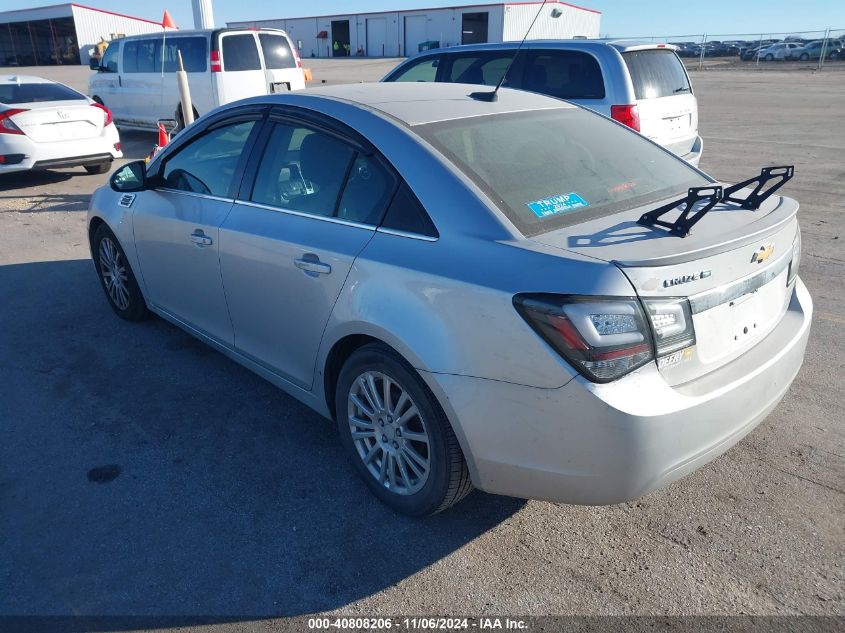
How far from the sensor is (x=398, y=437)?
9.34 ft

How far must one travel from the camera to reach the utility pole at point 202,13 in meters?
18.2

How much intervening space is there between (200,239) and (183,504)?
58.3 inches

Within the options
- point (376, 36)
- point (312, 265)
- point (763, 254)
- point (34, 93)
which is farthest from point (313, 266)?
point (376, 36)

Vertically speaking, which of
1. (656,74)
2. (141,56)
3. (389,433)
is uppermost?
(656,74)

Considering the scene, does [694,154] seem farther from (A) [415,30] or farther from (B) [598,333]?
(A) [415,30]

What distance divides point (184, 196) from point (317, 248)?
1431 millimetres

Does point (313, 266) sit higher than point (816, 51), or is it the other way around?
point (313, 266)

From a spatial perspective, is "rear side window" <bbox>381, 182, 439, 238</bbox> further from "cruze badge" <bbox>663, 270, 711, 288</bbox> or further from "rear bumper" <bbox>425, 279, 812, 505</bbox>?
"cruze badge" <bbox>663, 270, 711, 288</bbox>

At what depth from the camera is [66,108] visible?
9758mm

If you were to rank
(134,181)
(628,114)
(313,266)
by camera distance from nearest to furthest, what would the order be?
(313,266) < (134,181) < (628,114)

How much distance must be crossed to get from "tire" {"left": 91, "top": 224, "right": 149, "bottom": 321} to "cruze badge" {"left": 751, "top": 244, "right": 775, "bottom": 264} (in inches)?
155

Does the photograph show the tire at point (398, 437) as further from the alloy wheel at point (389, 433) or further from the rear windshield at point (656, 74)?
the rear windshield at point (656, 74)

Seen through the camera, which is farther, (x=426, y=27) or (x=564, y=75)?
(x=426, y=27)

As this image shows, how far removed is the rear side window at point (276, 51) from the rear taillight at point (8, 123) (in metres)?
5.03
